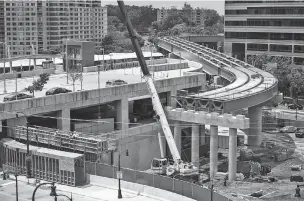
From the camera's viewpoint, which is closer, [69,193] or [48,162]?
[69,193]

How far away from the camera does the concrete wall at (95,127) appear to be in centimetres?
7456

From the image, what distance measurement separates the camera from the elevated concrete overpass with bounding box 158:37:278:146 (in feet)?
250

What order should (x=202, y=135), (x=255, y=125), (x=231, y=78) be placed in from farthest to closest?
(x=231, y=78)
(x=202, y=135)
(x=255, y=125)

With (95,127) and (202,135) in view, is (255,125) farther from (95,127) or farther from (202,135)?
(95,127)

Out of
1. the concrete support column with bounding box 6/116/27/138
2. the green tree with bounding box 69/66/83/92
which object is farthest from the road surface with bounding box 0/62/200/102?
the concrete support column with bounding box 6/116/27/138

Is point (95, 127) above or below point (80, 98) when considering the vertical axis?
below

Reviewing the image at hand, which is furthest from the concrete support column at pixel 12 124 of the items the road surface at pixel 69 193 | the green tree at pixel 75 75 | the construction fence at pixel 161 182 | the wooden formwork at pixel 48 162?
the green tree at pixel 75 75

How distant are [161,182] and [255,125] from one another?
42.4 m

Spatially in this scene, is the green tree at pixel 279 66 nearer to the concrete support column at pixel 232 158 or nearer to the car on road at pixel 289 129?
the car on road at pixel 289 129

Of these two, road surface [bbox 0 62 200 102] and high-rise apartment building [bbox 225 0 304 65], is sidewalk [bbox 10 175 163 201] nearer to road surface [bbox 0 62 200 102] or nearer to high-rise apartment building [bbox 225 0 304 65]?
road surface [bbox 0 62 200 102]

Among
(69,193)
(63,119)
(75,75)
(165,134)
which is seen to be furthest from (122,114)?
(69,193)

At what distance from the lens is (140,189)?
2094 inches

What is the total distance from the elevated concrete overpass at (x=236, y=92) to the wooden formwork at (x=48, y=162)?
78.3ft

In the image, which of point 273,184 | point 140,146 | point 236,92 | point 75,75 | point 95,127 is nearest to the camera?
point 273,184
